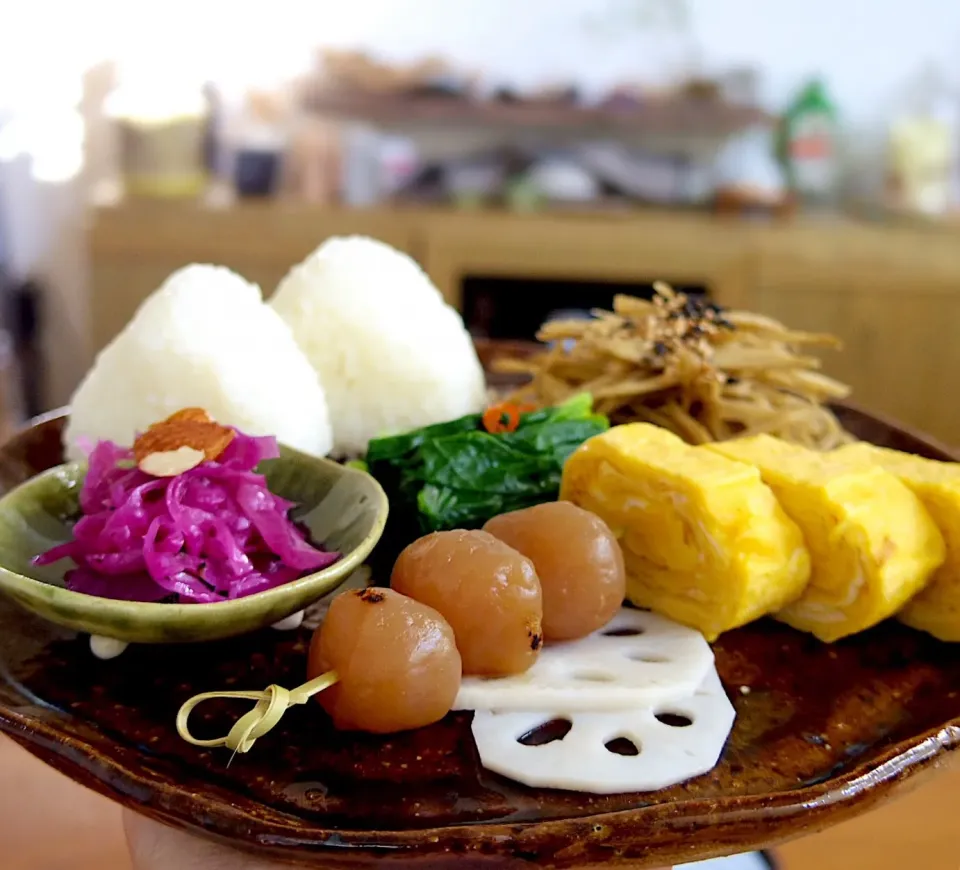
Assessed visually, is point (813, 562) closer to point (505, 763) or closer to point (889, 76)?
point (505, 763)

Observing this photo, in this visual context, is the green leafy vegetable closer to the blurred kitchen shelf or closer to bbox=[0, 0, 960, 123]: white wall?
the blurred kitchen shelf

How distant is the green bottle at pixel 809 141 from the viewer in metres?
3.58

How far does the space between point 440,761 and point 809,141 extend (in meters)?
3.33

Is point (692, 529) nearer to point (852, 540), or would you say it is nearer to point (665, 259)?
point (852, 540)

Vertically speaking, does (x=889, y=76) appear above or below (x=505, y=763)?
above

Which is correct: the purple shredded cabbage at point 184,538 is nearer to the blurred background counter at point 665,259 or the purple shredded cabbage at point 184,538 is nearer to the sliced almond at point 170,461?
the sliced almond at point 170,461

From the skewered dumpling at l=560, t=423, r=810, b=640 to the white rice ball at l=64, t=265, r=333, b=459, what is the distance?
0.46 m

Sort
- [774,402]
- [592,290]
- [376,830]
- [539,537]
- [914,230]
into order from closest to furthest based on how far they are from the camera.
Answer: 1. [376,830]
2. [539,537]
3. [774,402]
4. [914,230]
5. [592,290]

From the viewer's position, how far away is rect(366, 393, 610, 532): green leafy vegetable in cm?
123

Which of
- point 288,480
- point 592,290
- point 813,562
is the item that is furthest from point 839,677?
point 592,290

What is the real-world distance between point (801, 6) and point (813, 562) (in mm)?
3293

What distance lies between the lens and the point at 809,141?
3.59 metres

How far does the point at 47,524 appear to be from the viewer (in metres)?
1.12

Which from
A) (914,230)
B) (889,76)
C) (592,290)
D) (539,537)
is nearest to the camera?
→ (539,537)
